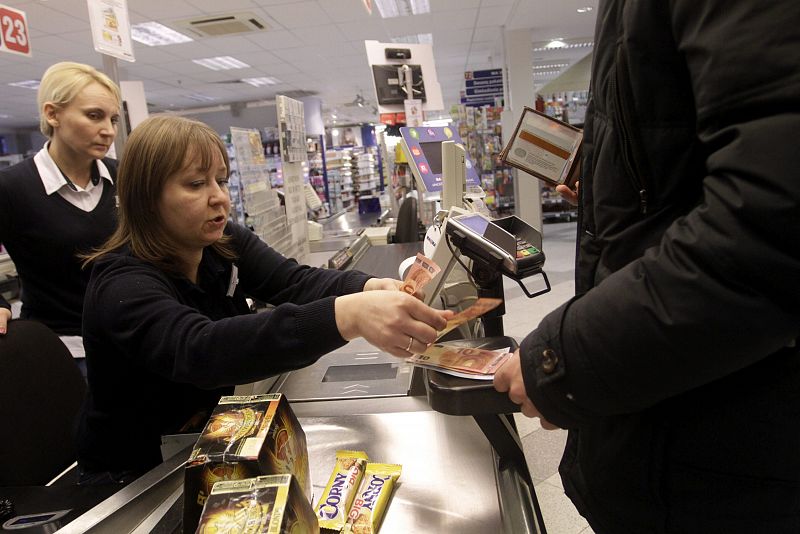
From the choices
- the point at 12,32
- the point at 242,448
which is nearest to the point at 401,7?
the point at 12,32

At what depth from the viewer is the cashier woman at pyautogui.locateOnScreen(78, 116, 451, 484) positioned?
0.99m

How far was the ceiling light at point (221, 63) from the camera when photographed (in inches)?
369

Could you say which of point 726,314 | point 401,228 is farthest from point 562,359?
point 401,228

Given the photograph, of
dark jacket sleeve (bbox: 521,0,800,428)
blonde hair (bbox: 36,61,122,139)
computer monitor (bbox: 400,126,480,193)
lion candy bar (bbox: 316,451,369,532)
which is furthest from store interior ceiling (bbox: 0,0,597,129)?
dark jacket sleeve (bbox: 521,0,800,428)

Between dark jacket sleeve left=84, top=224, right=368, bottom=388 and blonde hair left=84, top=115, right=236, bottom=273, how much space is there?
68 mm

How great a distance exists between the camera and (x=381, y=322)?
0.94m

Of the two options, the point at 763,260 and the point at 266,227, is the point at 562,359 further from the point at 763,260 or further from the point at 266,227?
the point at 266,227

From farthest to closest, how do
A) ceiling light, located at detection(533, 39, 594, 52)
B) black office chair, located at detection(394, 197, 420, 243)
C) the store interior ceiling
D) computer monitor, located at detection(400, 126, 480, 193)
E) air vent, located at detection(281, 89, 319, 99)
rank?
air vent, located at detection(281, 89, 319, 99), ceiling light, located at detection(533, 39, 594, 52), the store interior ceiling, black office chair, located at detection(394, 197, 420, 243), computer monitor, located at detection(400, 126, 480, 193)

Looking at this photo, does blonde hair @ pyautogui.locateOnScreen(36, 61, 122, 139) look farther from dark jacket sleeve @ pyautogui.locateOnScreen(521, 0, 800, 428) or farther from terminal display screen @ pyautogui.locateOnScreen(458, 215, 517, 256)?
dark jacket sleeve @ pyautogui.locateOnScreen(521, 0, 800, 428)

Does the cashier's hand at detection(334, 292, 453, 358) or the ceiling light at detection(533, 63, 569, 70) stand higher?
the ceiling light at detection(533, 63, 569, 70)

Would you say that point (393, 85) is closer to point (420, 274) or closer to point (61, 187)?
point (61, 187)

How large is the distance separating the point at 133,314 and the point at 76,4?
6.61 meters

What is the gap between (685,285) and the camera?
58 cm

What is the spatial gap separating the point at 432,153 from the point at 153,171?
5.15 ft
